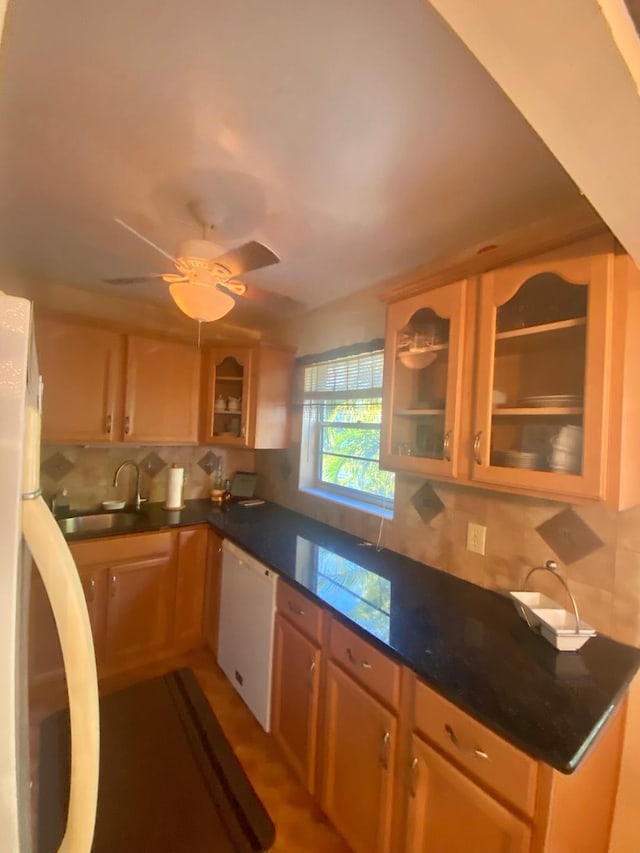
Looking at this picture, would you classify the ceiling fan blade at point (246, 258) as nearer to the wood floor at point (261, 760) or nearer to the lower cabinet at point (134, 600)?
the lower cabinet at point (134, 600)

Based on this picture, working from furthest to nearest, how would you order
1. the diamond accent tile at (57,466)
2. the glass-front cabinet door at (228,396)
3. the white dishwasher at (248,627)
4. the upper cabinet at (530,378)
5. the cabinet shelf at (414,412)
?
the glass-front cabinet door at (228,396) → the diamond accent tile at (57,466) → the white dishwasher at (248,627) → the cabinet shelf at (414,412) → the upper cabinet at (530,378)

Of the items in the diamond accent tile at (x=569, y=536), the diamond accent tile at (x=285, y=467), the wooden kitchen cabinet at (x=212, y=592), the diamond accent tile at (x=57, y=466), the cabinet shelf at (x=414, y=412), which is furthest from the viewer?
the diamond accent tile at (x=285, y=467)

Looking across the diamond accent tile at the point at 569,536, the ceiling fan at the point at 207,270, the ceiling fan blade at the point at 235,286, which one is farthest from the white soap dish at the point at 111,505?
the diamond accent tile at the point at 569,536

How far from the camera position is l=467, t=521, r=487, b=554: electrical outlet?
1574 millimetres

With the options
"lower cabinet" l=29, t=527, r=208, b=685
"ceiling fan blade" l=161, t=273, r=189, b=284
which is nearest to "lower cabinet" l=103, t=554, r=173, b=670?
"lower cabinet" l=29, t=527, r=208, b=685

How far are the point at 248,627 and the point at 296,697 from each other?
17.9 inches

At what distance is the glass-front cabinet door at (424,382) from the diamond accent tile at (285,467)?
4.09 feet

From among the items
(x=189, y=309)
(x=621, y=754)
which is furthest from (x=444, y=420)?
(x=621, y=754)

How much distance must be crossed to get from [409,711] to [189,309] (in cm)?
152

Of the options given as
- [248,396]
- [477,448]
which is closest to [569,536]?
[477,448]

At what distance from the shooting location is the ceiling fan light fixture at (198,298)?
137 cm

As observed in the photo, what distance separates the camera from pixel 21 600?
Result: 40 centimetres

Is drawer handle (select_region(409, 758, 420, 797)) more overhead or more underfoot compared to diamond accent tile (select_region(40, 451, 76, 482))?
more underfoot

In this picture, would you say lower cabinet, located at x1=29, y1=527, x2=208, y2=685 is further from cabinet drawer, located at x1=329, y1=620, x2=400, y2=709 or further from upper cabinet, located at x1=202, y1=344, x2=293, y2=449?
cabinet drawer, located at x1=329, y1=620, x2=400, y2=709
